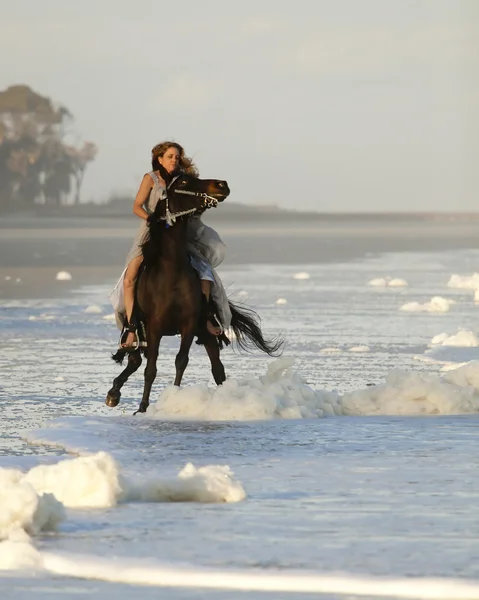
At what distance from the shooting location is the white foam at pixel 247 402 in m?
11.8

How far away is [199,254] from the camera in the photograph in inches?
499

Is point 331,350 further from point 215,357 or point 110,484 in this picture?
point 110,484

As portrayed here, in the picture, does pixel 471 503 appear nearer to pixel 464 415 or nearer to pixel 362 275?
pixel 464 415

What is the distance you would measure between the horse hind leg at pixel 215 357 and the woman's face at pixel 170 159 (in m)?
1.24

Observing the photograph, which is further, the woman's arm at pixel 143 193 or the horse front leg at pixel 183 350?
the woman's arm at pixel 143 193

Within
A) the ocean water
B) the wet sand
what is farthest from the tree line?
the ocean water

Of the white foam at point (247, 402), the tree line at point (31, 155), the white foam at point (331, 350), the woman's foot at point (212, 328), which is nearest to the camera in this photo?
the white foam at point (247, 402)

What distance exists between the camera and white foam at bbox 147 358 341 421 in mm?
11758

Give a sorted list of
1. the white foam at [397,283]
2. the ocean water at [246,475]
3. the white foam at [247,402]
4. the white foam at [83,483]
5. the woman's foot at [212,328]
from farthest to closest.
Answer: the white foam at [397,283], the woman's foot at [212,328], the white foam at [247,402], the white foam at [83,483], the ocean water at [246,475]

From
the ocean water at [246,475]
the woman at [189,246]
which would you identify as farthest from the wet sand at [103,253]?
the woman at [189,246]

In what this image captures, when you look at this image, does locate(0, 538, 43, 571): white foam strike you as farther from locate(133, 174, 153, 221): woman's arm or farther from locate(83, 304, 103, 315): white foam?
locate(83, 304, 103, 315): white foam

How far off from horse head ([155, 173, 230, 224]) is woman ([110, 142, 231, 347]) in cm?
10

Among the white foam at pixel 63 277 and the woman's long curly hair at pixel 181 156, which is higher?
the woman's long curly hair at pixel 181 156

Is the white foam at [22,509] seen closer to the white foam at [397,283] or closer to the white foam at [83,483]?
the white foam at [83,483]
